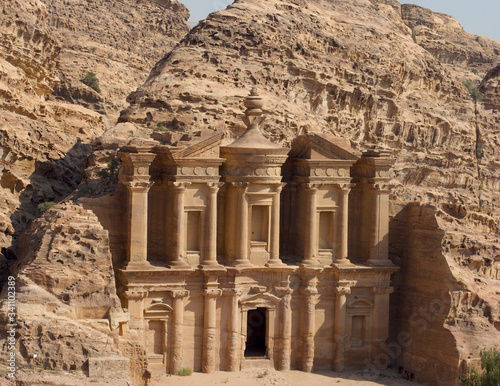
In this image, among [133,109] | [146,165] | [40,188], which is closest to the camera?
[146,165]

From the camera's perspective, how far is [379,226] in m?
40.1

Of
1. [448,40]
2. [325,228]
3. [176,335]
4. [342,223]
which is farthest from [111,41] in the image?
[176,335]

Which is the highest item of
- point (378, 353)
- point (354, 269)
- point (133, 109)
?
point (133, 109)

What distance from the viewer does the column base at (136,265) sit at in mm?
36094

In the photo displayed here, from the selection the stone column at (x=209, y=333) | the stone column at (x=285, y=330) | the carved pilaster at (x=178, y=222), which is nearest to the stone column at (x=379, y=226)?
the stone column at (x=285, y=330)

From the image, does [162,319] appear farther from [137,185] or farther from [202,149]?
[202,149]

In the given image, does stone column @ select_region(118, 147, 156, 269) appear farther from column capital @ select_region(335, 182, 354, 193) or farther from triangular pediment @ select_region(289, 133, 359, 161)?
column capital @ select_region(335, 182, 354, 193)

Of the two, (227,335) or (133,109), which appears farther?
(133,109)

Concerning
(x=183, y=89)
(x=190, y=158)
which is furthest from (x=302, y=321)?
(x=183, y=89)

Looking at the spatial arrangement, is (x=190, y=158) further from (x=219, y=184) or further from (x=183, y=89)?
(x=183, y=89)

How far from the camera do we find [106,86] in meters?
82.1

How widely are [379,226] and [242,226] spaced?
253 inches

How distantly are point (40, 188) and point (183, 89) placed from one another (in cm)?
905

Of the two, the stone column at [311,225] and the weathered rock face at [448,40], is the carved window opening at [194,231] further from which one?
the weathered rock face at [448,40]
